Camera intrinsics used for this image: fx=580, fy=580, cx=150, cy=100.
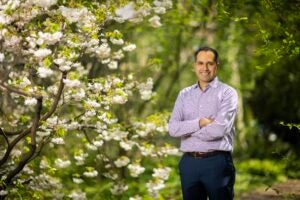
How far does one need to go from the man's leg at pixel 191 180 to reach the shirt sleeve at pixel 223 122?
204mm

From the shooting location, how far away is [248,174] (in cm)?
1184

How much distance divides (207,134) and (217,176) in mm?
314

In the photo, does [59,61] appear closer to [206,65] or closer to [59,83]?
[206,65]

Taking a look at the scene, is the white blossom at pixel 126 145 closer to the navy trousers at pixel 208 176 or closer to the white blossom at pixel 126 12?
the white blossom at pixel 126 12

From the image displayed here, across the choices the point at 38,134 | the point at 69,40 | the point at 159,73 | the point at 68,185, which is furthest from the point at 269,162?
the point at 69,40

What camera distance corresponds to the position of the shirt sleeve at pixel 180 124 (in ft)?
14.2

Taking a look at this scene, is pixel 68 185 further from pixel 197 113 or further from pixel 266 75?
pixel 197 113

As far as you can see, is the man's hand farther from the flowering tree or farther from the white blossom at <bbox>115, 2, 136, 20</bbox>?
the white blossom at <bbox>115, 2, 136, 20</bbox>

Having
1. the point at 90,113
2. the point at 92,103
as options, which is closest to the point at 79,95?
the point at 92,103

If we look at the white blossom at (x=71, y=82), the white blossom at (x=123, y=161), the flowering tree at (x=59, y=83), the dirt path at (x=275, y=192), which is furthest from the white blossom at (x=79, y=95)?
the dirt path at (x=275, y=192)

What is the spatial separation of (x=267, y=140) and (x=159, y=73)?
3082mm

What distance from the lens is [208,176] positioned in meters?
4.17

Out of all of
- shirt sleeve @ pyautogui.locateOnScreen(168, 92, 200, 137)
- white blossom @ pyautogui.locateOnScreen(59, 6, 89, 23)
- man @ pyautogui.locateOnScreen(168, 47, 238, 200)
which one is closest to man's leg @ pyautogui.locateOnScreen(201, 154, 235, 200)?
man @ pyautogui.locateOnScreen(168, 47, 238, 200)

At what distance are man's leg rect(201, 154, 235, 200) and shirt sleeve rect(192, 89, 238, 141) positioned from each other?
0.16 metres
